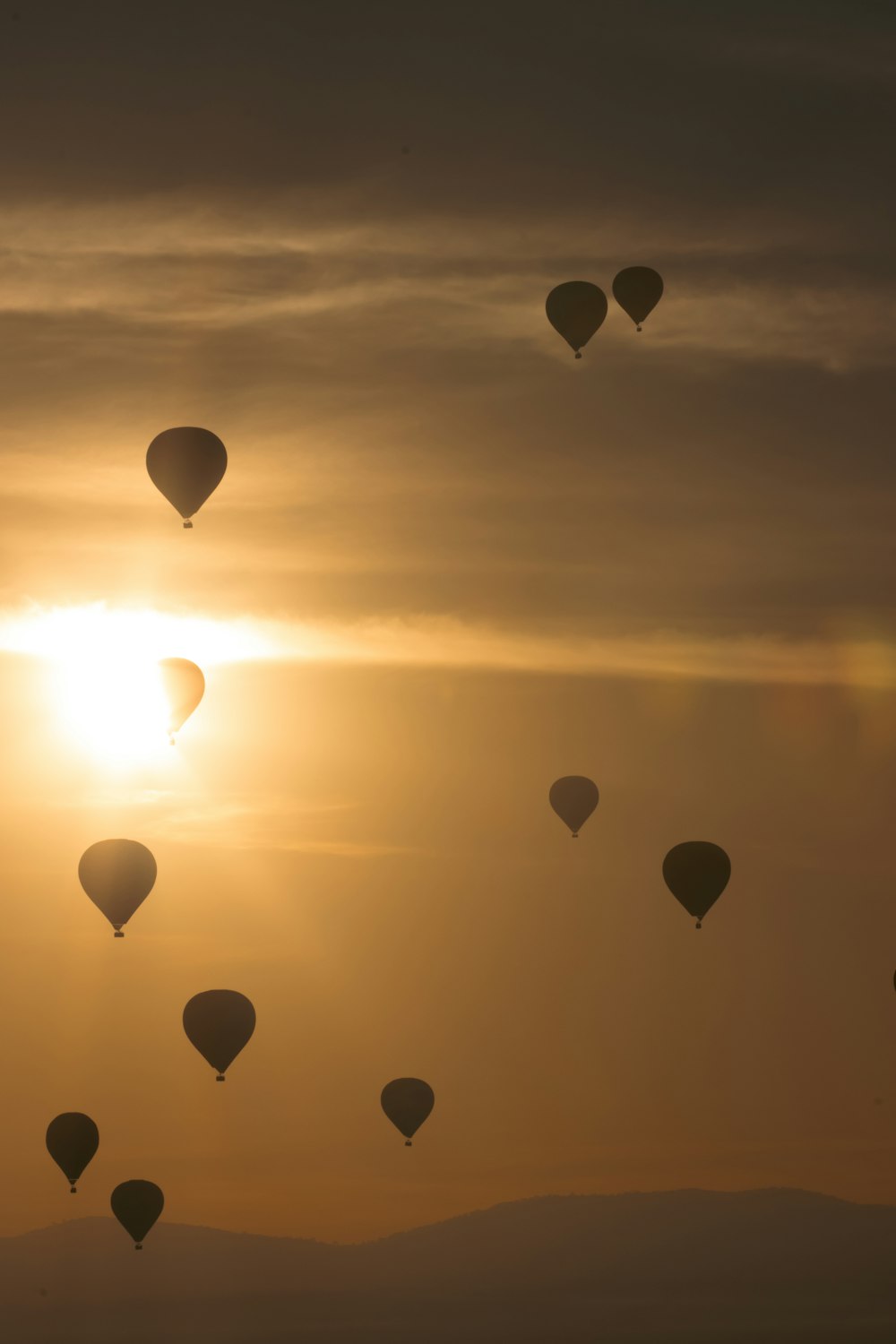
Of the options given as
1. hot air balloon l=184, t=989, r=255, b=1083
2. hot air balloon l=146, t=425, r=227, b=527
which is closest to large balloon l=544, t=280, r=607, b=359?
hot air balloon l=146, t=425, r=227, b=527

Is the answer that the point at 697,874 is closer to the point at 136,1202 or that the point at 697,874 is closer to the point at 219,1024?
the point at 219,1024

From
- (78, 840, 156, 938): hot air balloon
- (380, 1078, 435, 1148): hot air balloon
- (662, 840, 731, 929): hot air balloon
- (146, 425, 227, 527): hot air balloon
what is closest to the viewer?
(146, 425, 227, 527): hot air balloon

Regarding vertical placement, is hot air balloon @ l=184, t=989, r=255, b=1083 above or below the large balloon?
below

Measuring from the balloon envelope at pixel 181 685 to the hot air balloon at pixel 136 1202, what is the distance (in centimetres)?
2895

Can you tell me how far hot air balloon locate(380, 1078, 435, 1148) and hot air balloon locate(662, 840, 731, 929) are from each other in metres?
18.3

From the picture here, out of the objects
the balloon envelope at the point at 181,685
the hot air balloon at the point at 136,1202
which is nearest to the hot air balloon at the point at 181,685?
the balloon envelope at the point at 181,685

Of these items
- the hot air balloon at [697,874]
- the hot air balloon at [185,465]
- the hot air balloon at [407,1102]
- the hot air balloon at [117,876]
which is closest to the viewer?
the hot air balloon at [185,465]

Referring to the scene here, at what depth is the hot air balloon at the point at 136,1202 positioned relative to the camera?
106 meters

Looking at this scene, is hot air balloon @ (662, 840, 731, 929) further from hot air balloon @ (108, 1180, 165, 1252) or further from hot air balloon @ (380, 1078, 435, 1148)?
hot air balloon @ (108, 1180, 165, 1252)

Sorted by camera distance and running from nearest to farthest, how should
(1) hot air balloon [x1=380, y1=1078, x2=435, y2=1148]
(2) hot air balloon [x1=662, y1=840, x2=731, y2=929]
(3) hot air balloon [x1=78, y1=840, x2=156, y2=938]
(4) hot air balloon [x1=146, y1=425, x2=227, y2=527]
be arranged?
(4) hot air balloon [x1=146, y1=425, x2=227, y2=527]
(3) hot air balloon [x1=78, y1=840, x2=156, y2=938]
(2) hot air balloon [x1=662, y1=840, x2=731, y2=929]
(1) hot air balloon [x1=380, y1=1078, x2=435, y2=1148]

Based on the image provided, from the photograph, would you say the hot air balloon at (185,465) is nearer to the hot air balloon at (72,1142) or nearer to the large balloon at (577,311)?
the large balloon at (577,311)

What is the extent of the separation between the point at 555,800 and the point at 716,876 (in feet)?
41.5

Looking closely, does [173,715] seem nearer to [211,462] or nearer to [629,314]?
[211,462]

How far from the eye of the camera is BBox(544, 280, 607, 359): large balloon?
82688 millimetres
